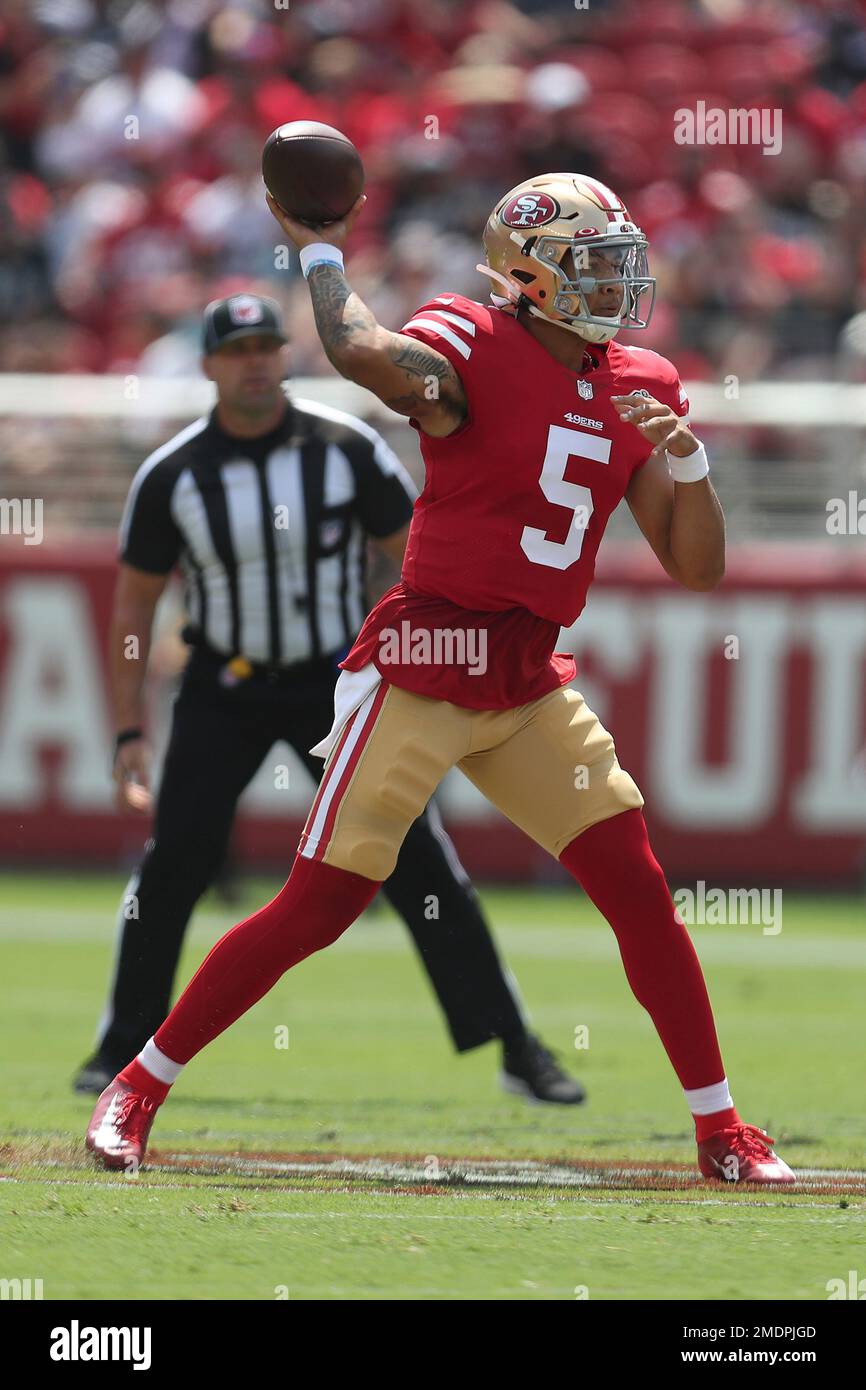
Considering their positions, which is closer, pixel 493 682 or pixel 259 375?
pixel 493 682

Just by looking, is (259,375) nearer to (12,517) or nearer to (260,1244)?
(260,1244)

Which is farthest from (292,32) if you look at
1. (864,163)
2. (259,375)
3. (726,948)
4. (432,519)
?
(432,519)

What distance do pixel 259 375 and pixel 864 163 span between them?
8.14 meters

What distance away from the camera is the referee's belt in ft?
20.1

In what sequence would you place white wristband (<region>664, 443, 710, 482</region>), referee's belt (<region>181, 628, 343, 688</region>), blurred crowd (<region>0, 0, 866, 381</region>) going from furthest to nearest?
1. blurred crowd (<region>0, 0, 866, 381</region>)
2. referee's belt (<region>181, 628, 343, 688</region>)
3. white wristband (<region>664, 443, 710, 482</region>)

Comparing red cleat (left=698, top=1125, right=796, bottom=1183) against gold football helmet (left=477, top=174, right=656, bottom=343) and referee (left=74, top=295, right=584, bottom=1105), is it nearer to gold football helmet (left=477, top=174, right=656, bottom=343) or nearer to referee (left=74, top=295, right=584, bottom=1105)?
referee (left=74, top=295, right=584, bottom=1105)

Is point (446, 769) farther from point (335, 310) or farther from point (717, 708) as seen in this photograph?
point (717, 708)

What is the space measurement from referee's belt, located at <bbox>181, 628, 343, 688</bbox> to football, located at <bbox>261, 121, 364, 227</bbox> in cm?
184

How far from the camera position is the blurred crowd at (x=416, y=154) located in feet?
40.5

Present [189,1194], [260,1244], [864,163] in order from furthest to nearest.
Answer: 1. [864,163]
2. [189,1194]
3. [260,1244]

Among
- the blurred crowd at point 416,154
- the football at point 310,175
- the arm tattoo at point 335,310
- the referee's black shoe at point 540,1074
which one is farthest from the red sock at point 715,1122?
the blurred crowd at point 416,154

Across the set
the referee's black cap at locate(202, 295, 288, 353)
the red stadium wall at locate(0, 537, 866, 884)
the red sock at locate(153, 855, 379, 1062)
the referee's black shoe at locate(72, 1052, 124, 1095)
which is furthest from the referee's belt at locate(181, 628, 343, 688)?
the red stadium wall at locate(0, 537, 866, 884)

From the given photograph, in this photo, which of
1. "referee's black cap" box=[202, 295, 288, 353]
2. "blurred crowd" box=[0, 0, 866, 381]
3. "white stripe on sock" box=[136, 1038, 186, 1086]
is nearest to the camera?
"white stripe on sock" box=[136, 1038, 186, 1086]
